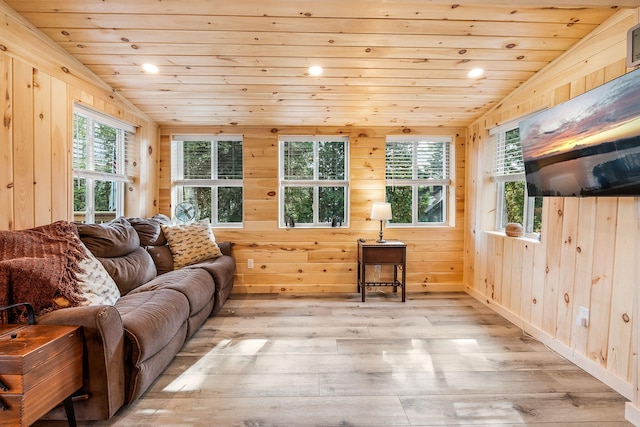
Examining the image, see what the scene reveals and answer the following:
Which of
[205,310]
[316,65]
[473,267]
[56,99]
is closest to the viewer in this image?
[56,99]

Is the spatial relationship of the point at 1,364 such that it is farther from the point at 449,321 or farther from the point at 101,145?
the point at 449,321

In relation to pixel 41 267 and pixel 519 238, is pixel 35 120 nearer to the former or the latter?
pixel 41 267

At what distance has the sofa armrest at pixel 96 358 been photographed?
151 centimetres

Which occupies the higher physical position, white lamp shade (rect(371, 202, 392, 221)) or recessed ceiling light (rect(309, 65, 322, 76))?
recessed ceiling light (rect(309, 65, 322, 76))

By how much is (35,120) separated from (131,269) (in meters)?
1.28

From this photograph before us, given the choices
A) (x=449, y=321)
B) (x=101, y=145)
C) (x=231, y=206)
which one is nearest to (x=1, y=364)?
(x=101, y=145)

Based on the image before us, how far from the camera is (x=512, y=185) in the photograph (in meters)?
3.22

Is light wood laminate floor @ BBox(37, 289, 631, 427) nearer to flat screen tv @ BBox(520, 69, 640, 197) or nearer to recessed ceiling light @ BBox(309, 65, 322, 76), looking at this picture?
flat screen tv @ BBox(520, 69, 640, 197)

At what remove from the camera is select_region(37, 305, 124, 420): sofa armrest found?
1515 mm

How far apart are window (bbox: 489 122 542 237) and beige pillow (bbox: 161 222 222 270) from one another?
3.24 metres

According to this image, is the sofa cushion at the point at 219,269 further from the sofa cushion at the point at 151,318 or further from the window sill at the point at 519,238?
the window sill at the point at 519,238

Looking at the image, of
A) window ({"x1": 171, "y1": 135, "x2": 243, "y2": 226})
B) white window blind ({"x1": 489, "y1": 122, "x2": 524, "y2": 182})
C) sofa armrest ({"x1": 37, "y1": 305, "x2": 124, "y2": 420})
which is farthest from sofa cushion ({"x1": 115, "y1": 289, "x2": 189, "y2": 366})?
white window blind ({"x1": 489, "y1": 122, "x2": 524, "y2": 182})

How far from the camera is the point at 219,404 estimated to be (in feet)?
5.75

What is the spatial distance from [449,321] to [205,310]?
7.59 feet
